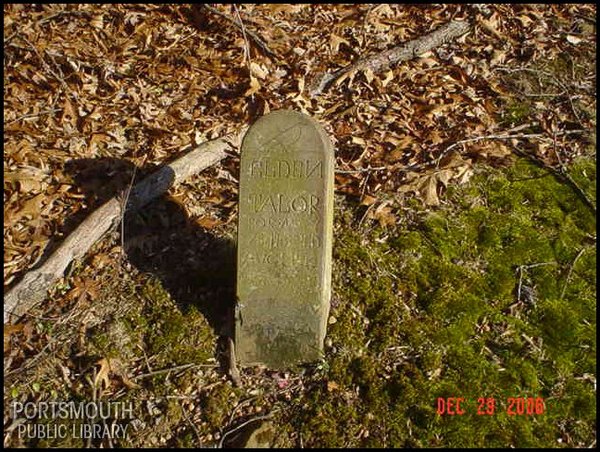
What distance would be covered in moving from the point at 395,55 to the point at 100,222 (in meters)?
3.84

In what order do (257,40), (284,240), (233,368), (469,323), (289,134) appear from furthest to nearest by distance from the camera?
(257,40) → (469,323) → (233,368) → (284,240) → (289,134)

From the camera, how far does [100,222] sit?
4801mm

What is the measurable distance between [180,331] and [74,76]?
3.82 metres

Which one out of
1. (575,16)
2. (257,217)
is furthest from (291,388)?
(575,16)

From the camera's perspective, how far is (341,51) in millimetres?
6836

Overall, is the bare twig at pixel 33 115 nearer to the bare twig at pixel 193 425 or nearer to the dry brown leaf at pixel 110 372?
the dry brown leaf at pixel 110 372

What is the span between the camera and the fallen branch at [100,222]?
14.4 ft

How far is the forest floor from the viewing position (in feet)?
12.3

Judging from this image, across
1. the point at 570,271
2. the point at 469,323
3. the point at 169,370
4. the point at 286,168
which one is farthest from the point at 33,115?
the point at 570,271

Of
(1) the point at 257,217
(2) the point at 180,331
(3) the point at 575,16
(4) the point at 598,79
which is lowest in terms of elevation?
(2) the point at 180,331

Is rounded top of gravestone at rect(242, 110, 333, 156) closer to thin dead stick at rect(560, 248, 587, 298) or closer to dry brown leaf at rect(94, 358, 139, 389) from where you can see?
dry brown leaf at rect(94, 358, 139, 389)

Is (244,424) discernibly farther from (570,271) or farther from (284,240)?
(570,271)

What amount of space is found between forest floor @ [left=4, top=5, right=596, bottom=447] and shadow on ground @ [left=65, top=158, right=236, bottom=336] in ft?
0.07

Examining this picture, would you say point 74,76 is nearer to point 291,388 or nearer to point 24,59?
point 24,59
